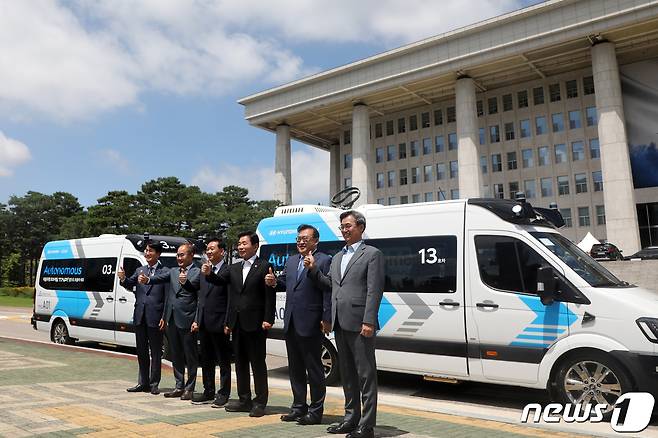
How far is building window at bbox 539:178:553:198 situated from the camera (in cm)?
5231

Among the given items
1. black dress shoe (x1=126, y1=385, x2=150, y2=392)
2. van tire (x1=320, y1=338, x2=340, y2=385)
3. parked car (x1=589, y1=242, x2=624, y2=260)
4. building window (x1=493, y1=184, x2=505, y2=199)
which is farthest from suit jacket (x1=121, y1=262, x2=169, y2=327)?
building window (x1=493, y1=184, x2=505, y2=199)

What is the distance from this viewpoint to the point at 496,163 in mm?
55938

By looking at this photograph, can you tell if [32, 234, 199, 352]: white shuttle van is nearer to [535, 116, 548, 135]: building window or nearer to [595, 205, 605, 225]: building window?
[595, 205, 605, 225]: building window

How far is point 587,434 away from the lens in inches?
203

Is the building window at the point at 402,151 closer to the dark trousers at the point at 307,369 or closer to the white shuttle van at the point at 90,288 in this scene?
the white shuttle van at the point at 90,288

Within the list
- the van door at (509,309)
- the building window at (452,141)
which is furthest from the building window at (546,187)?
the van door at (509,309)

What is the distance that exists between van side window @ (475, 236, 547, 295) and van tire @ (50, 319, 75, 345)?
1087cm

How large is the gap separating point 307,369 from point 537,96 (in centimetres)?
5377

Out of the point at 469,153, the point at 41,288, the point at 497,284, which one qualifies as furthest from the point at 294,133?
the point at 497,284

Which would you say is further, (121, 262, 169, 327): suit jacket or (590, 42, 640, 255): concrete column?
(590, 42, 640, 255): concrete column

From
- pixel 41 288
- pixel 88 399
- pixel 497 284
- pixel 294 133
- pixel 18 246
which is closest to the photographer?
pixel 88 399

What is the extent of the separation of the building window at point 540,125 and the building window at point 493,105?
4.35 metres

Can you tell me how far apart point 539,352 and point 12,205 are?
84.5 meters

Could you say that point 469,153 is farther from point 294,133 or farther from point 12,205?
point 12,205
